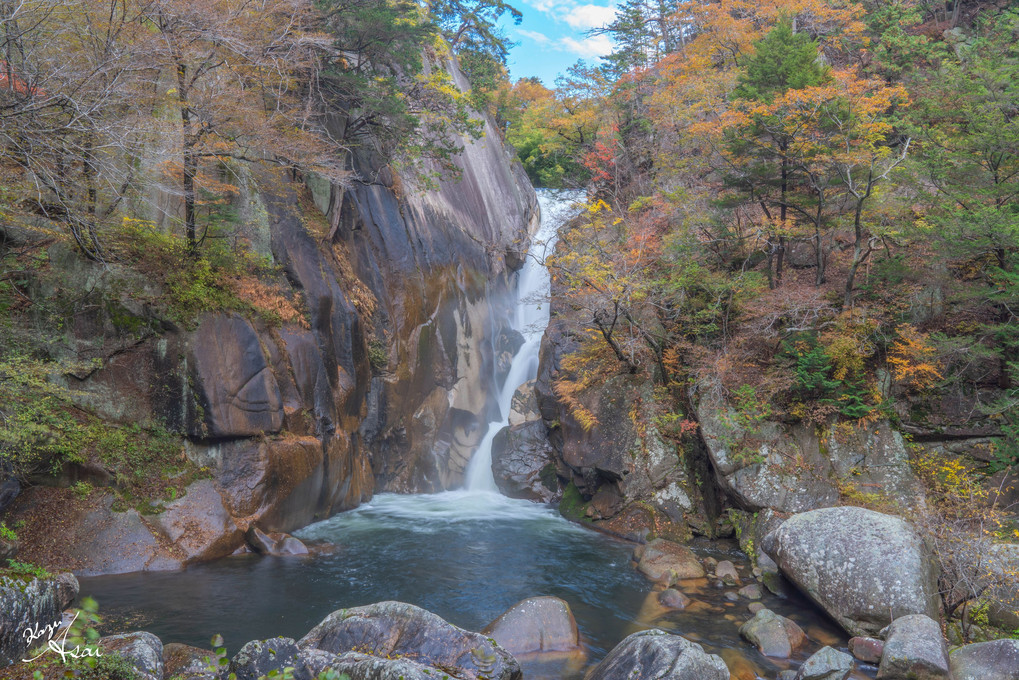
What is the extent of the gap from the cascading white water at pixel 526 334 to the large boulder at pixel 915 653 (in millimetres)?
9830

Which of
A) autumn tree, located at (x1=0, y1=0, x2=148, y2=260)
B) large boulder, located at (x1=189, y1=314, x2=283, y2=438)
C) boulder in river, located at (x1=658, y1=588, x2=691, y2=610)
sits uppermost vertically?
autumn tree, located at (x1=0, y1=0, x2=148, y2=260)

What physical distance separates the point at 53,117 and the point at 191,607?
723 centimetres

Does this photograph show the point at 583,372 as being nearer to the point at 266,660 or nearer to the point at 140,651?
the point at 266,660

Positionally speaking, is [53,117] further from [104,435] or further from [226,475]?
[226,475]

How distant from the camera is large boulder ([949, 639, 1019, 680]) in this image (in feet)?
21.6

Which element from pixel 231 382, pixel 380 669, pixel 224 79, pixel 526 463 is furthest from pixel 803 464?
pixel 224 79

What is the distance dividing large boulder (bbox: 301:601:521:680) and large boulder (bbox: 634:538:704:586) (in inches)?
203

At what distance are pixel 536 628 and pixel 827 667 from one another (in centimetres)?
374

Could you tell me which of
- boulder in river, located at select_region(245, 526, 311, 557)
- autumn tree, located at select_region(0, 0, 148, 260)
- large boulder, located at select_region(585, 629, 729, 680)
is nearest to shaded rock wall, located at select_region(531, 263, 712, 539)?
large boulder, located at select_region(585, 629, 729, 680)

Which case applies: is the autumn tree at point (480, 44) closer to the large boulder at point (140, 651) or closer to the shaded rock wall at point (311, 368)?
the shaded rock wall at point (311, 368)

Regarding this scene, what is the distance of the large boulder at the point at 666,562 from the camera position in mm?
10805

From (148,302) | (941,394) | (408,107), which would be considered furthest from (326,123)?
(941,394)

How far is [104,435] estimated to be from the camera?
10469 mm

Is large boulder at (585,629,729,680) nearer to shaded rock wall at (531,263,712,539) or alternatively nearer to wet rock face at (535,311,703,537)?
shaded rock wall at (531,263,712,539)
